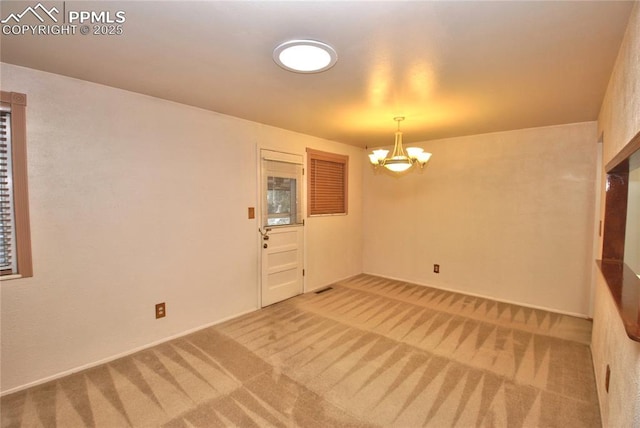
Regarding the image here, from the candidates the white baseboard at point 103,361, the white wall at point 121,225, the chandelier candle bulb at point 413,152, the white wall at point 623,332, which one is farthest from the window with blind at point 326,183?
the white wall at point 623,332

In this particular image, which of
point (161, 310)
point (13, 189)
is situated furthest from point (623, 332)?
point (13, 189)

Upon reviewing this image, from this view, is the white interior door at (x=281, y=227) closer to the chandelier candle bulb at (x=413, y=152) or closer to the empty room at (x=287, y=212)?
the empty room at (x=287, y=212)

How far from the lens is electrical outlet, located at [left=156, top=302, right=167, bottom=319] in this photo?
9.07ft

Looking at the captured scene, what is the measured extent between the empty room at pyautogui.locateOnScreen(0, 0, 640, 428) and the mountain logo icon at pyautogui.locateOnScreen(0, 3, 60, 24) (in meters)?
0.01

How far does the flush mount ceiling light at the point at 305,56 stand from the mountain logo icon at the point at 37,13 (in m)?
1.12

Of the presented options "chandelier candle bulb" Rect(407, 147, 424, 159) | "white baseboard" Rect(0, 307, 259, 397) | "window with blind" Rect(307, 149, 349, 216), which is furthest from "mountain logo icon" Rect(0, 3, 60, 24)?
"window with blind" Rect(307, 149, 349, 216)

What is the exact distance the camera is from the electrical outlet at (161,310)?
277 cm

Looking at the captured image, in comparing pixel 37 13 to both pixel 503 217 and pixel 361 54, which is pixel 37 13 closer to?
pixel 361 54

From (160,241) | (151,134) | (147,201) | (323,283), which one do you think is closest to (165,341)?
(160,241)

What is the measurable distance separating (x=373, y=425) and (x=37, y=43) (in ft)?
10.0

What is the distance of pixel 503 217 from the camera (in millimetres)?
3912

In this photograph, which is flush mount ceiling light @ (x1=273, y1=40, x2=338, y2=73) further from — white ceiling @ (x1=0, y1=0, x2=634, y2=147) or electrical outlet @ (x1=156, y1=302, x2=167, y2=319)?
electrical outlet @ (x1=156, y1=302, x2=167, y2=319)

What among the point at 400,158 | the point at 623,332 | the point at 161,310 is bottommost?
the point at 161,310

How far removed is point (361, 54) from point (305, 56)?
1.14 ft
